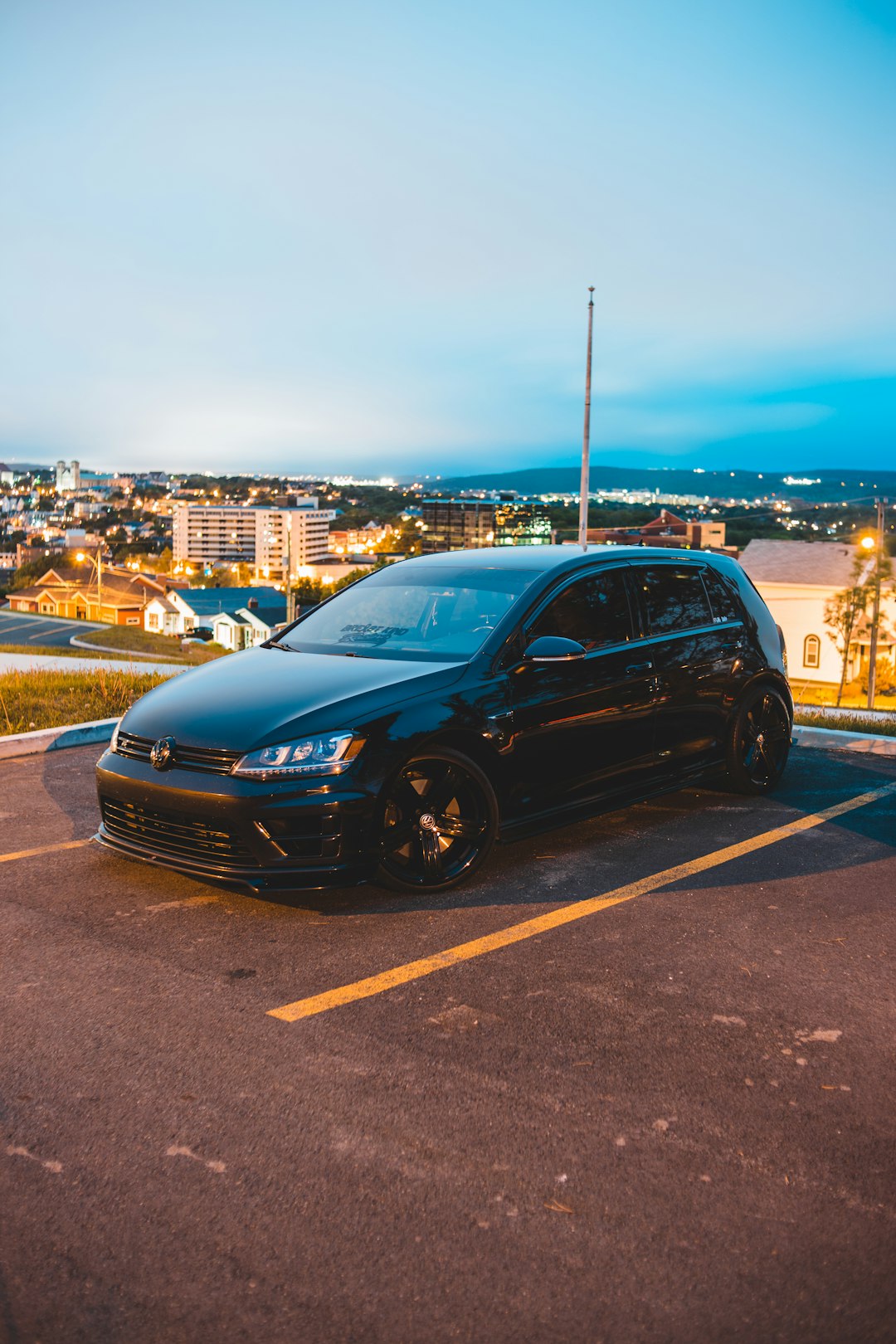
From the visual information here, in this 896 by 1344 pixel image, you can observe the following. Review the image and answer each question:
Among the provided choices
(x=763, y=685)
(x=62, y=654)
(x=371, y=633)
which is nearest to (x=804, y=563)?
(x=62, y=654)

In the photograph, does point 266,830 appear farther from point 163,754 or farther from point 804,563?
point 804,563

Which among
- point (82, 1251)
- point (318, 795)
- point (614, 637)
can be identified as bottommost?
point (82, 1251)

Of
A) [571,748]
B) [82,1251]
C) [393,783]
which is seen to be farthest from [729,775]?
[82,1251]

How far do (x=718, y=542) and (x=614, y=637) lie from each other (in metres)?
97.4

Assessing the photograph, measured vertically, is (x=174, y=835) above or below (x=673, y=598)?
below

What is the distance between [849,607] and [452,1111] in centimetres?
4425

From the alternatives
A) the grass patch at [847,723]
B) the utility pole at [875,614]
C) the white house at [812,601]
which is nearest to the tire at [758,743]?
the grass patch at [847,723]

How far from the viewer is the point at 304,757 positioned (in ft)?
15.6

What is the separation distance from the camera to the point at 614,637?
6.23 meters

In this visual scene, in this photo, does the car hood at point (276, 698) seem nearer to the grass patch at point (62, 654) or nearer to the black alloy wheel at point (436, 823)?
the black alloy wheel at point (436, 823)

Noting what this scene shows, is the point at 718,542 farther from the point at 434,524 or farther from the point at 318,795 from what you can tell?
the point at 318,795

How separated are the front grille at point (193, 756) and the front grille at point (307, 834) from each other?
1.12 feet

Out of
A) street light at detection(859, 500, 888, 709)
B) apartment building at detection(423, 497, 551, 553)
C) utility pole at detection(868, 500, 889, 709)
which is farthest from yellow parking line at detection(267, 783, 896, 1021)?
apartment building at detection(423, 497, 551, 553)

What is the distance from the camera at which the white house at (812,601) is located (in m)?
46.4
